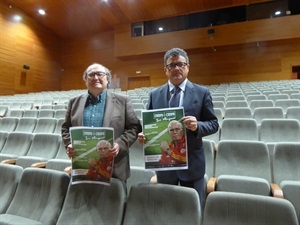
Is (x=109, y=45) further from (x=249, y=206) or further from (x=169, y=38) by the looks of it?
(x=249, y=206)

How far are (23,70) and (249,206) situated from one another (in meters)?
7.78

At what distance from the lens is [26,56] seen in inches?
286

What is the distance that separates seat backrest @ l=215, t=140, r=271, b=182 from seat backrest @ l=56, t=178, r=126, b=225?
2.18ft

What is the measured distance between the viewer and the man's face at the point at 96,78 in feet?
3.14

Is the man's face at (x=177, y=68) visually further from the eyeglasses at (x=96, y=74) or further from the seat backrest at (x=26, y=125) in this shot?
the seat backrest at (x=26, y=125)

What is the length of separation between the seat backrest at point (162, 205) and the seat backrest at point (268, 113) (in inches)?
60.2

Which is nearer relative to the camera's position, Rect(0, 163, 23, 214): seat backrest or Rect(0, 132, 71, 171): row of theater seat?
Rect(0, 163, 23, 214): seat backrest

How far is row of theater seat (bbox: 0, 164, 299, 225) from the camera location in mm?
710

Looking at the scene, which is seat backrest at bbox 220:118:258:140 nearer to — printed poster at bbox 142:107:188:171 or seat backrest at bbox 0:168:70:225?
printed poster at bbox 142:107:188:171

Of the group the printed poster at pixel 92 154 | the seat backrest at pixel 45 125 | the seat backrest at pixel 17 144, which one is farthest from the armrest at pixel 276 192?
the seat backrest at pixel 45 125

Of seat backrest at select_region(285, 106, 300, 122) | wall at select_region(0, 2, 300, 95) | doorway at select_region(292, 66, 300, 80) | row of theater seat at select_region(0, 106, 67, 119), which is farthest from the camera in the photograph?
doorway at select_region(292, 66, 300, 80)

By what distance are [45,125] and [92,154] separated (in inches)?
68.3

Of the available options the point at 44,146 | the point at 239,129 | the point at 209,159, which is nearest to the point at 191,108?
the point at 209,159

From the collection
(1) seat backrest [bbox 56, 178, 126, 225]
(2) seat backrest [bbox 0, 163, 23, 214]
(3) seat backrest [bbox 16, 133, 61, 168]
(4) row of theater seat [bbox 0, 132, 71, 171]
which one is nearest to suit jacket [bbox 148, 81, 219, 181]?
(1) seat backrest [bbox 56, 178, 126, 225]
